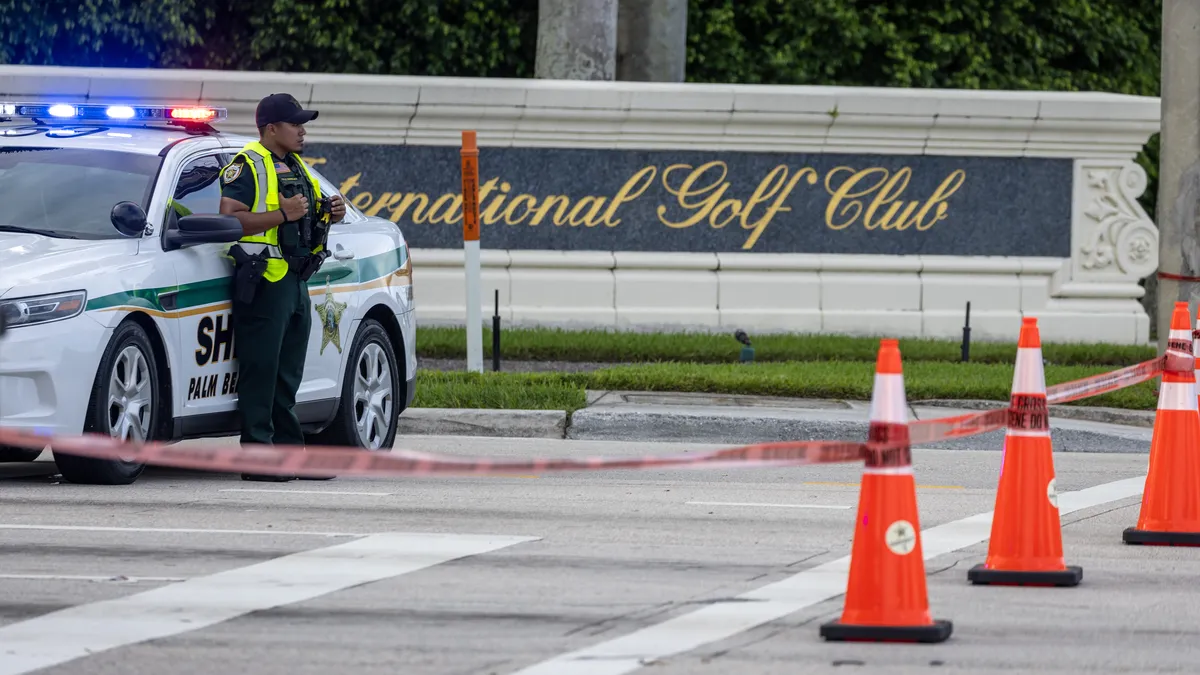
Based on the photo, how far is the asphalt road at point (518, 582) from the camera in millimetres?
5996

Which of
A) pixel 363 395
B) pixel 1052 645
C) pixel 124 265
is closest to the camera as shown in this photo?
pixel 1052 645

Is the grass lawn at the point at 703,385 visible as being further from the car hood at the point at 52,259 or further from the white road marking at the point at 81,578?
the white road marking at the point at 81,578

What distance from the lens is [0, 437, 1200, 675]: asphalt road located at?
600 cm

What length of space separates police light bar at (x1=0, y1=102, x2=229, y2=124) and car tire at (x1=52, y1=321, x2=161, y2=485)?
4.95ft

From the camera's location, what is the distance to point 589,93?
19.7 metres

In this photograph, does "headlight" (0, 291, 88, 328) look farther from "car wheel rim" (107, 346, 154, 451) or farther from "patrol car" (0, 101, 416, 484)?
"car wheel rim" (107, 346, 154, 451)

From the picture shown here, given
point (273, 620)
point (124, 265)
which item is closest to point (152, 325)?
point (124, 265)

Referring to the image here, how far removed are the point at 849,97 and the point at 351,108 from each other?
4.69 meters

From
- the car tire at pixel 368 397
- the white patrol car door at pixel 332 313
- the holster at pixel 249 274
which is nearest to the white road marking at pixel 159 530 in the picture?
the holster at pixel 249 274

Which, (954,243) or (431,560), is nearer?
(431,560)

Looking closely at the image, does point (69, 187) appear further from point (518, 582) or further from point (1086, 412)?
point (1086, 412)

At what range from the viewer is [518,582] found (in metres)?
7.18

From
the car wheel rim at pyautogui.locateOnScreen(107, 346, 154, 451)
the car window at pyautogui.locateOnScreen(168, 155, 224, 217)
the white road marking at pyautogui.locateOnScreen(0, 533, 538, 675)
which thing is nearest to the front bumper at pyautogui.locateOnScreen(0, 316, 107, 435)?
the car wheel rim at pyautogui.locateOnScreen(107, 346, 154, 451)

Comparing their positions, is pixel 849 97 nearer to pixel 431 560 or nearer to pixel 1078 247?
pixel 1078 247
